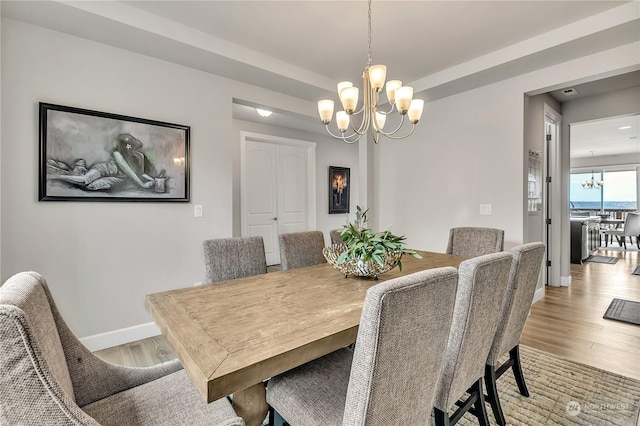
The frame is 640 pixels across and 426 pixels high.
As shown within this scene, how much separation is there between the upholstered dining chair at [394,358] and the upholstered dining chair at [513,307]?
71 centimetres

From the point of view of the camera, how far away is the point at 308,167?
5621mm

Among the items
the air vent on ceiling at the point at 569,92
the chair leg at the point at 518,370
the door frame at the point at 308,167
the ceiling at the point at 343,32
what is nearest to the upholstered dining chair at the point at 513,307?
the chair leg at the point at 518,370

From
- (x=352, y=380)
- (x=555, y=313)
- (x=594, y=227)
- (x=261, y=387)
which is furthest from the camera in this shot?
(x=594, y=227)

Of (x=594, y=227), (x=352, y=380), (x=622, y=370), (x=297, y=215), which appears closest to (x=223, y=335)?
(x=352, y=380)

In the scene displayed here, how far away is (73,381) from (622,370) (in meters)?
3.15

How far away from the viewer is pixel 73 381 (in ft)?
3.36

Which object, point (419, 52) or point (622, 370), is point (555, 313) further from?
point (419, 52)

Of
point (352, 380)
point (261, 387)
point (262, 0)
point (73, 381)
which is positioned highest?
point (262, 0)

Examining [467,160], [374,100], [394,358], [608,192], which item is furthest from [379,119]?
[608,192]

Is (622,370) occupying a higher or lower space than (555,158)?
lower

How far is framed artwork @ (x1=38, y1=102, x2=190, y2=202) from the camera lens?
7.20ft

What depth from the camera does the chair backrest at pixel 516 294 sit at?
1461mm

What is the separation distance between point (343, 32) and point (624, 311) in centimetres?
391

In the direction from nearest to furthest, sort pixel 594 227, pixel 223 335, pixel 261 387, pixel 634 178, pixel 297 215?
pixel 223 335
pixel 261 387
pixel 297 215
pixel 594 227
pixel 634 178
